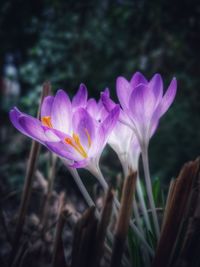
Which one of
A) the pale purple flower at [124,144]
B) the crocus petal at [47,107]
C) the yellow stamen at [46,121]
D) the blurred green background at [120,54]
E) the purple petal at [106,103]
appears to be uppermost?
the blurred green background at [120,54]

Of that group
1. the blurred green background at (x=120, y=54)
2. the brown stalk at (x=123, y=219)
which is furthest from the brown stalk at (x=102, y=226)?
the blurred green background at (x=120, y=54)

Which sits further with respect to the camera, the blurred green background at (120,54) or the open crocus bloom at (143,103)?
the blurred green background at (120,54)

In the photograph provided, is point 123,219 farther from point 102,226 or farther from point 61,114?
point 61,114

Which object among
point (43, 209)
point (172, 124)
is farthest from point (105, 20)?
point (43, 209)

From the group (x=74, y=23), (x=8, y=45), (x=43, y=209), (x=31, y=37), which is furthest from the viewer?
(x=31, y=37)

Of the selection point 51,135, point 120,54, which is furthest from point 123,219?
point 120,54

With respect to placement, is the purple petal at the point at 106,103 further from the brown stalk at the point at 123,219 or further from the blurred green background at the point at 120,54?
the blurred green background at the point at 120,54

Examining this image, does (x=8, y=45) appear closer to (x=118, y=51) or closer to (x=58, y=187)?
(x=118, y=51)
